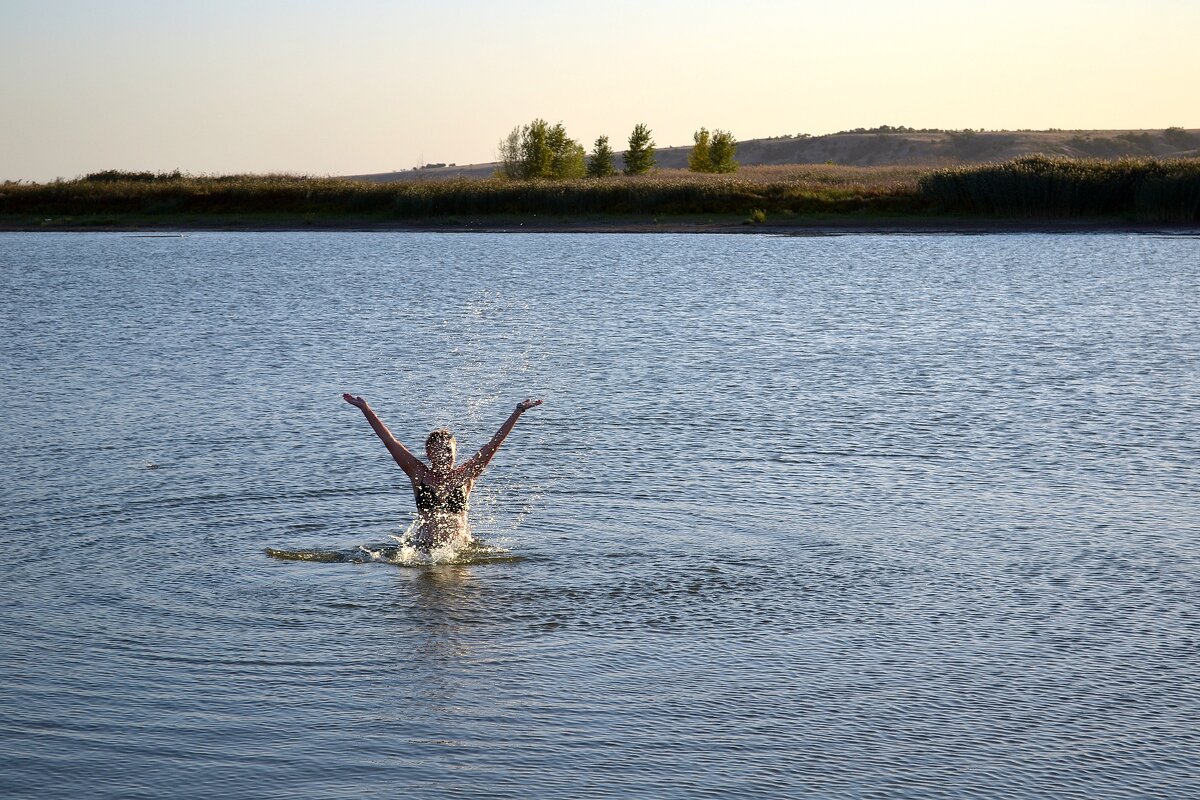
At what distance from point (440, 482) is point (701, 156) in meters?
109

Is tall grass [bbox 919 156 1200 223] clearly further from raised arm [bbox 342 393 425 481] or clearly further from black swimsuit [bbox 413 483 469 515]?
raised arm [bbox 342 393 425 481]

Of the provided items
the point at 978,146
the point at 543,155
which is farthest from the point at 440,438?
the point at 978,146

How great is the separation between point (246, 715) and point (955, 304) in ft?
89.3

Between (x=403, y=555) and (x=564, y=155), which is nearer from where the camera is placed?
(x=403, y=555)

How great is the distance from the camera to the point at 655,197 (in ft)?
231

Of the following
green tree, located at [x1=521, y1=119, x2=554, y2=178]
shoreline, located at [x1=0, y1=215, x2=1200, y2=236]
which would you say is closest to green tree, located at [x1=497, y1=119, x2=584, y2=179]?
green tree, located at [x1=521, y1=119, x2=554, y2=178]

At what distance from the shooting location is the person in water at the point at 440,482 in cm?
1048

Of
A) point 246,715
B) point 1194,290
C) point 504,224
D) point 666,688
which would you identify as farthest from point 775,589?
point 504,224

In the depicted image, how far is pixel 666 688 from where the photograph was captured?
7.80 metres

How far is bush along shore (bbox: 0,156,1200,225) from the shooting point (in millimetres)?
60062

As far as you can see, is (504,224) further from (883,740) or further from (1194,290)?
(883,740)

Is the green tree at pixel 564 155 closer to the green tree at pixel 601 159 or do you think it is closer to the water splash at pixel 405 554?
the green tree at pixel 601 159

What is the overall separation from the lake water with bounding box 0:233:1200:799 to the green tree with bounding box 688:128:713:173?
9427 centimetres

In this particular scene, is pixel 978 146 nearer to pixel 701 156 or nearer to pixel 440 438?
pixel 701 156
